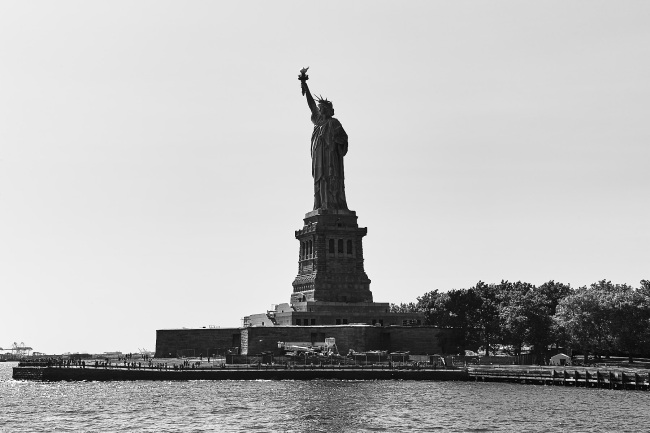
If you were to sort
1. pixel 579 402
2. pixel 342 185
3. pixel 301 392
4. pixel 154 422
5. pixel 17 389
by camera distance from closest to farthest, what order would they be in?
1. pixel 154 422
2. pixel 579 402
3. pixel 301 392
4. pixel 17 389
5. pixel 342 185

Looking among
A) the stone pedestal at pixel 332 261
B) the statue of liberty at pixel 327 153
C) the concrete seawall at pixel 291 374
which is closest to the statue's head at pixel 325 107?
the statue of liberty at pixel 327 153

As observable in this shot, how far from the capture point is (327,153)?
156 m

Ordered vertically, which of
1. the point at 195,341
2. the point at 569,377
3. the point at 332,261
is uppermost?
the point at 332,261

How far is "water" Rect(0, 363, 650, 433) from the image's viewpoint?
76938mm

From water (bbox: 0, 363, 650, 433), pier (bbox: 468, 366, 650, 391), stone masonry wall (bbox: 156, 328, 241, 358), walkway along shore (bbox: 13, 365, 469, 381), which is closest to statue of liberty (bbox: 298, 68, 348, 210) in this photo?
stone masonry wall (bbox: 156, 328, 241, 358)

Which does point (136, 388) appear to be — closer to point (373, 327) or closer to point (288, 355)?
point (288, 355)

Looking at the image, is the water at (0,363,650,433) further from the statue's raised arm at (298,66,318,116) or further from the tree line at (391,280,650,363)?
the statue's raised arm at (298,66,318,116)

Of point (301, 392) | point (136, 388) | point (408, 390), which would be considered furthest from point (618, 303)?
point (136, 388)

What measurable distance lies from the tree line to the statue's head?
3632 centimetres

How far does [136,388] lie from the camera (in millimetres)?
112625

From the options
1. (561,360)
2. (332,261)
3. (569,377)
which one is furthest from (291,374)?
(561,360)

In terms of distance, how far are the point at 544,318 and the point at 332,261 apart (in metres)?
31.5

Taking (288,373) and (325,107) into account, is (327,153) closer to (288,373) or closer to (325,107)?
(325,107)

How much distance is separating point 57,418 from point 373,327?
59.3 meters
